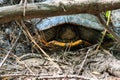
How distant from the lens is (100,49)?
7.63ft

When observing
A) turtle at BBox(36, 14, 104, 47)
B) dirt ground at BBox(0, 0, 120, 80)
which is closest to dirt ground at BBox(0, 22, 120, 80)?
dirt ground at BBox(0, 0, 120, 80)

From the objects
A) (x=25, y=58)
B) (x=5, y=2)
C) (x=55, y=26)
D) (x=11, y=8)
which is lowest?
(x=25, y=58)

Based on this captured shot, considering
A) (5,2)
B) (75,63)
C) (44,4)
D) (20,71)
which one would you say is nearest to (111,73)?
(75,63)

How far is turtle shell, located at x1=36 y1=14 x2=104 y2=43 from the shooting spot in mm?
2385

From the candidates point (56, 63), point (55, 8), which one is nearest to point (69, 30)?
point (56, 63)

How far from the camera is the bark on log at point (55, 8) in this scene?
0.91 m

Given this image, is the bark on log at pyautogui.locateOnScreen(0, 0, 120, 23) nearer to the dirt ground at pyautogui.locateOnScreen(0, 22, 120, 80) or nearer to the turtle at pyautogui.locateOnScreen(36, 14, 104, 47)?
the dirt ground at pyautogui.locateOnScreen(0, 22, 120, 80)

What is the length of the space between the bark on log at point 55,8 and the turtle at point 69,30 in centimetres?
128

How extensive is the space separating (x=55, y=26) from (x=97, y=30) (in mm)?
441

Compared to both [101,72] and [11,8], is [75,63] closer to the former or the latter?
[101,72]

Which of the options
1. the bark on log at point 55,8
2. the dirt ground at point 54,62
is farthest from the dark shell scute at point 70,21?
the bark on log at point 55,8

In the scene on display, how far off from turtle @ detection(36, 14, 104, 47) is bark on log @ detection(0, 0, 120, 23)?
4.21 ft

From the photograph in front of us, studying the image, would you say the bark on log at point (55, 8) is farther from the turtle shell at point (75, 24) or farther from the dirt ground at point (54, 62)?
the turtle shell at point (75, 24)

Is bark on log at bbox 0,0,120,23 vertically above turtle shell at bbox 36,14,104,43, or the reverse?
bark on log at bbox 0,0,120,23
